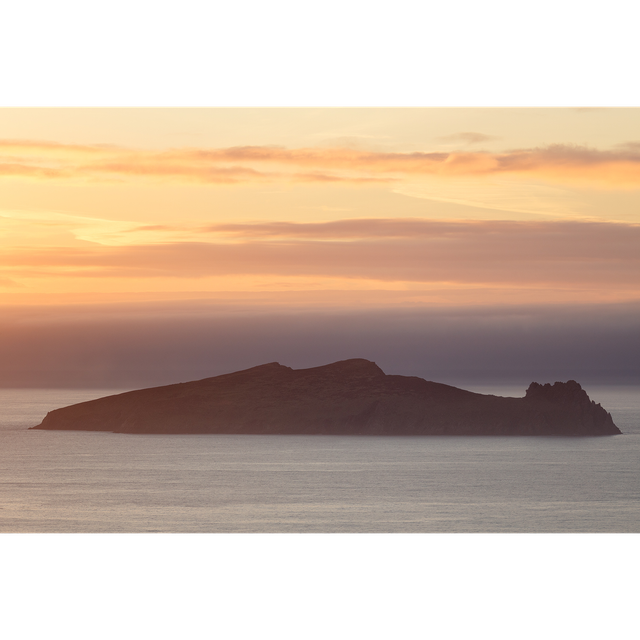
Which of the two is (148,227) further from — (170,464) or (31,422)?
(31,422)

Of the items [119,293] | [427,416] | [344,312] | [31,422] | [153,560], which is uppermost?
[153,560]

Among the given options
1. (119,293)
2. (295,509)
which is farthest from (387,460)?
(119,293)

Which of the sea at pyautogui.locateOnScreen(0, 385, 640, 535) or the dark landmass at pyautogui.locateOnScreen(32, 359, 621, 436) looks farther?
the dark landmass at pyautogui.locateOnScreen(32, 359, 621, 436)

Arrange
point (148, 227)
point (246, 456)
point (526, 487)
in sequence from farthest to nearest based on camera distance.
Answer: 1. point (246, 456)
2. point (526, 487)
3. point (148, 227)

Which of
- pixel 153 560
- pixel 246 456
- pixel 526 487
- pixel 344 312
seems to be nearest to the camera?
pixel 153 560

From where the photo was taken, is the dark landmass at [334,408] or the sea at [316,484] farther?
the dark landmass at [334,408]
